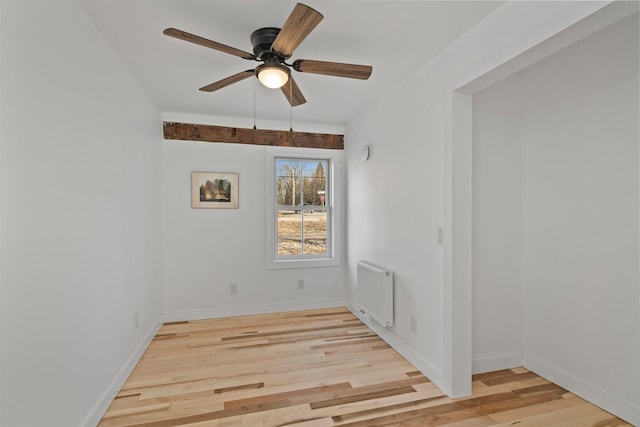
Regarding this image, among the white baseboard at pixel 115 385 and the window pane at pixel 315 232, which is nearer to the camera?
the white baseboard at pixel 115 385

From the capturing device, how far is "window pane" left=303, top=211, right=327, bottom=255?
4.31 meters

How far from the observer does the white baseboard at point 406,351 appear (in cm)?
240

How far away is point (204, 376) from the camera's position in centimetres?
254

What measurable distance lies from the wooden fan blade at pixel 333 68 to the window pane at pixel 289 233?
2430 mm

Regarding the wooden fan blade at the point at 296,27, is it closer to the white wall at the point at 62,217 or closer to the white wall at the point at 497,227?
the white wall at the point at 62,217

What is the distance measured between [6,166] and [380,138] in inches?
113

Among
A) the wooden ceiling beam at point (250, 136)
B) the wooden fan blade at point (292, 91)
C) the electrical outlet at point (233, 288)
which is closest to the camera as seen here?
the wooden fan blade at point (292, 91)

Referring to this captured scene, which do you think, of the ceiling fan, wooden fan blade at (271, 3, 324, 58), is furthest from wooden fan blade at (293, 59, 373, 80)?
wooden fan blade at (271, 3, 324, 58)

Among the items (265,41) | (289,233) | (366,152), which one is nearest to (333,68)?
(265,41)

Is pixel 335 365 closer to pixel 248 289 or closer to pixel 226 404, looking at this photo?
pixel 226 404

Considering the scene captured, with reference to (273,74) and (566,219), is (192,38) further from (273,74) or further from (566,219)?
(566,219)

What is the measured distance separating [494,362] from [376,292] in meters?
1.15

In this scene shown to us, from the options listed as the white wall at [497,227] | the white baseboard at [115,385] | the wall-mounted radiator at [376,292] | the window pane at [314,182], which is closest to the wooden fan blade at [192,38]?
the white wall at [497,227]

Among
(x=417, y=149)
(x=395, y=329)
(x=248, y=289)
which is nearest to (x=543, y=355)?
(x=395, y=329)
